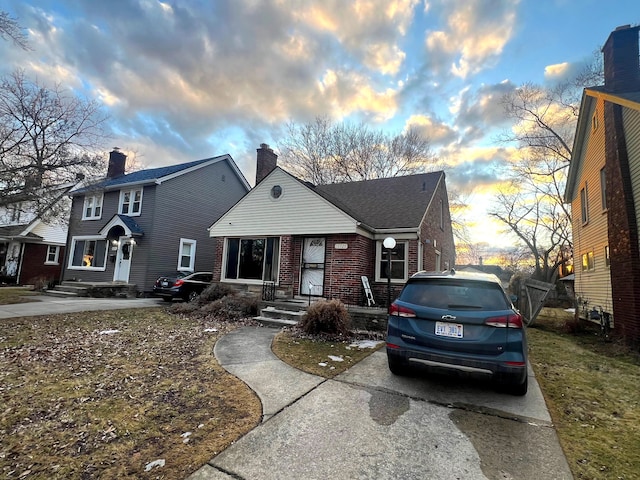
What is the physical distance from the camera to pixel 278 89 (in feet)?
46.8

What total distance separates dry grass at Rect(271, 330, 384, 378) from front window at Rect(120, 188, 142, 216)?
1383 cm

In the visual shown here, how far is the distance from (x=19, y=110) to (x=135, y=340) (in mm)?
10984

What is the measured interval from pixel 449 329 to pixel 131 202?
18.4m

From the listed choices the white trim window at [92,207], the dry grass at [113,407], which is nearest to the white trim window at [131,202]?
the white trim window at [92,207]

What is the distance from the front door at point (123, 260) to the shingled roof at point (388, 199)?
10805 millimetres

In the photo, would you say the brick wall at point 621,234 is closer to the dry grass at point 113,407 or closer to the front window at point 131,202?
the dry grass at point 113,407

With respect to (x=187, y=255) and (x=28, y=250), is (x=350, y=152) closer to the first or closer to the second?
(x=187, y=255)

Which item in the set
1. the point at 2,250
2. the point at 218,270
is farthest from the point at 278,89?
the point at 2,250

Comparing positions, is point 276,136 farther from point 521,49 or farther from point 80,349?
point 80,349

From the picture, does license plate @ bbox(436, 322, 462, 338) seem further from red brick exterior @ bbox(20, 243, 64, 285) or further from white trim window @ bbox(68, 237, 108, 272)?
red brick exterior @ bbox(20, 243, 64, 285)

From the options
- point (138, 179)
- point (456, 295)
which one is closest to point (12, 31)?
point (138, 179)

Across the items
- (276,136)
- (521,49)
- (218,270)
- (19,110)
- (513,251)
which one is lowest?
(218,270)

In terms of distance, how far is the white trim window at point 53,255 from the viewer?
75.8ft

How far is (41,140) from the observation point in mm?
11688
